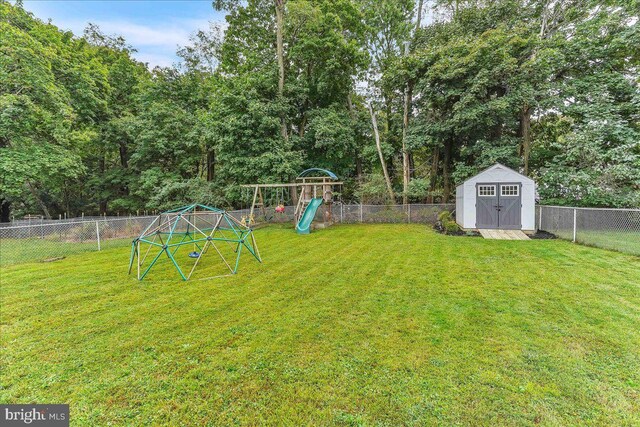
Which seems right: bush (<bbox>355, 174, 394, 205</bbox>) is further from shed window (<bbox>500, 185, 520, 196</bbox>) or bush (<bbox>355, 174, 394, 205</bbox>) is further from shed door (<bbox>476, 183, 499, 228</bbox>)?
shed window (<bbox>500, 185, 520, 196</bbox>)

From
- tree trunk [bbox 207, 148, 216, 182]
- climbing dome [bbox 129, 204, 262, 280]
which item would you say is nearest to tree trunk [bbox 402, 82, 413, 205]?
climbing dome [bbox 129, 204, 262, 280]

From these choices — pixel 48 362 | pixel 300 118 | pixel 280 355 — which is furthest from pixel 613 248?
pixel 300 118

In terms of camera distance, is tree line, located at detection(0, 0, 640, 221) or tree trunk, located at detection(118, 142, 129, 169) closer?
tree line, located at detection(0, 0, 640, 221)

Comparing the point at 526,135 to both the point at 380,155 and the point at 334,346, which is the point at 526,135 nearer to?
the point at 380,155

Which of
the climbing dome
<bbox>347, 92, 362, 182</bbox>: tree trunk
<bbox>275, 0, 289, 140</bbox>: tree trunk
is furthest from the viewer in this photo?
<bbox>347, 92, 362, 182</bbox>: tree trunk

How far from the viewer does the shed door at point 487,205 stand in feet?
36.9

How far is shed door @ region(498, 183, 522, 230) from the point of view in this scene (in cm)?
1093

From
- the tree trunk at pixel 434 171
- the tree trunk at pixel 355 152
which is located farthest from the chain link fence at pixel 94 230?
the tree trunk at pixel 355 152

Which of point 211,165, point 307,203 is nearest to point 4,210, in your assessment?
point 211,165

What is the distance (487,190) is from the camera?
447 inches

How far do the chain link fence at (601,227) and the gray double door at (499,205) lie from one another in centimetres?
131

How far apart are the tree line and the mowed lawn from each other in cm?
974

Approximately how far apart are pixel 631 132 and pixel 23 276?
20.3 meters

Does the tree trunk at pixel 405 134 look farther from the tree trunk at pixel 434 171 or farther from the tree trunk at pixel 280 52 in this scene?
the tree trunk at pixel 280 52
